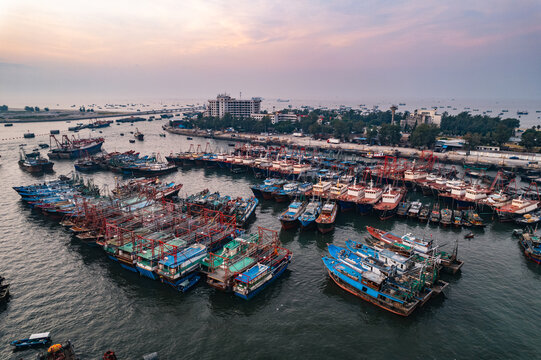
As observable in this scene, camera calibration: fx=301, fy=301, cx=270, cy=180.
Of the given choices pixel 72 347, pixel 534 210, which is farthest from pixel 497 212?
pixel 72 347

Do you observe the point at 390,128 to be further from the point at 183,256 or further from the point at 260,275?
the point at 183,256

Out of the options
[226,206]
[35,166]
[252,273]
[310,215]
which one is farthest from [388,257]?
[35,166]

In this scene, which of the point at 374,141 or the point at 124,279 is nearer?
the point at 124,279

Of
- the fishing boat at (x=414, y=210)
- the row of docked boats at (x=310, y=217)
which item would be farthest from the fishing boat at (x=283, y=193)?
the fishing boat at (x=414, y=210)

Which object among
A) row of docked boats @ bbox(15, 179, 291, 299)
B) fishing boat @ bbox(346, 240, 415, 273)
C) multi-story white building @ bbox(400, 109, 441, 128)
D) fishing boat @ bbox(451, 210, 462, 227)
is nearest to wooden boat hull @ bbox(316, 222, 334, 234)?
row of docked boats @ bbox(15, 179, 291, 299)

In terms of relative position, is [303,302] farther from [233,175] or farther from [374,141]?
[374,141]

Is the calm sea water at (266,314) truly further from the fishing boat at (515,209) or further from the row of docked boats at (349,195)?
the row of docked boats at (349,195)

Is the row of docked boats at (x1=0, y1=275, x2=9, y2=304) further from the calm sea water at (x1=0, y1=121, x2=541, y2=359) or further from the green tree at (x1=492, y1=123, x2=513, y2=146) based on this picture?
the green tree at (x1=492, y1=123, x2=513, y2=146)
